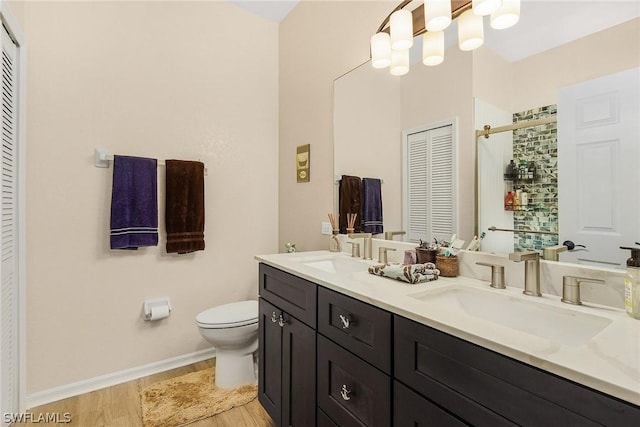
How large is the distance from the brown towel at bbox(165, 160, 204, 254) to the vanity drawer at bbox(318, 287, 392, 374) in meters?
1.40

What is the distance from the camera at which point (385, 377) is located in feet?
3.01

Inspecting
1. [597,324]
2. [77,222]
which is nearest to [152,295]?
[77,222]

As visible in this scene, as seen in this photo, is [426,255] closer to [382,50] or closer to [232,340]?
[382,50]

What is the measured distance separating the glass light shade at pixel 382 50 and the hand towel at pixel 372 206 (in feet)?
2.01

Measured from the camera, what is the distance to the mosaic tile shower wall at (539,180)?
1.08m

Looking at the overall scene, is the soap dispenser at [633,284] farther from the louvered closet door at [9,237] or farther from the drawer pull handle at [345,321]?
the louvered closet door at [9,237]

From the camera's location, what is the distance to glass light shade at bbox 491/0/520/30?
112 centimetres

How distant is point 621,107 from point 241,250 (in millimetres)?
2356

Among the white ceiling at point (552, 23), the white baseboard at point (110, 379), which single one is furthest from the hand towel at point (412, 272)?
the white baseboard at point (110, 379)

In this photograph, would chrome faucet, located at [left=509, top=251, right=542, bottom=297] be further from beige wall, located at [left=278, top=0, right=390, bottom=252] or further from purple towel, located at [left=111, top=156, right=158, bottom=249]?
purple towel, located at [left=111, top=156, right=158, bottom=249]

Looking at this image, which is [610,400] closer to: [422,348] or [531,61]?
[422,348]

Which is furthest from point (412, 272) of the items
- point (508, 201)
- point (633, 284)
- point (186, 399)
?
point (186, 399)

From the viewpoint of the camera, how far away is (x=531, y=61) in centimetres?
114

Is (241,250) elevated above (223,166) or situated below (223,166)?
below
